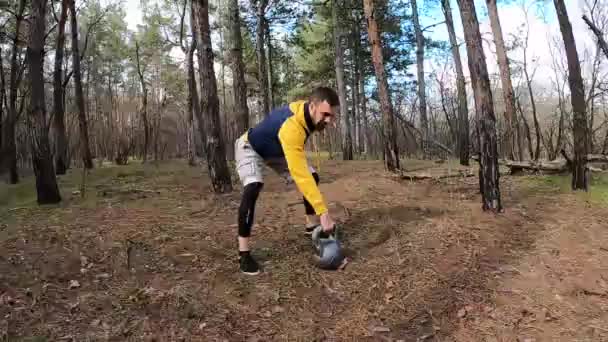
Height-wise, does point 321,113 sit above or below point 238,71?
below

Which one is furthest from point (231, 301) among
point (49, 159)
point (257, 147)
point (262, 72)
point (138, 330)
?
point (262, 72)

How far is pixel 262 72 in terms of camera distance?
1257 cm

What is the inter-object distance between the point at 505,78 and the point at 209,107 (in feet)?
22.8

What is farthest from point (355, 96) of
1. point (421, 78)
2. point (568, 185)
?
point (568, 185)

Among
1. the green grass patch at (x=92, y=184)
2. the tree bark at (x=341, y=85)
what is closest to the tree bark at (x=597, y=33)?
the green grass patch at (x=92, y=184)

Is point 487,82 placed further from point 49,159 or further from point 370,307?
point 49,159

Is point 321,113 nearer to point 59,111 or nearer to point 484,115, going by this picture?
point 484,115

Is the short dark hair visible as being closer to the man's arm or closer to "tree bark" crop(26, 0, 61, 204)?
the man's arm

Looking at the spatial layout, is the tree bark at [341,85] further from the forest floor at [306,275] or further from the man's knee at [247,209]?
the man's knee at [247,209]

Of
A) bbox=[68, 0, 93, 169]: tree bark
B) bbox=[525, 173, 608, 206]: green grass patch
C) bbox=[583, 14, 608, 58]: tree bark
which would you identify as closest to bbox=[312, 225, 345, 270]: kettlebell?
bbox=[525, 173, 608, 206]: green grass patch

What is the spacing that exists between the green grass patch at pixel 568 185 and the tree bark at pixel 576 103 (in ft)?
0.46

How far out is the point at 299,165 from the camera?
319 centimetres

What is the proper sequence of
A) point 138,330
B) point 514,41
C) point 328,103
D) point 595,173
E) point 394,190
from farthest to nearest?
point 514,41, point 595,173, point 394,190, point 328,103, point 138,330

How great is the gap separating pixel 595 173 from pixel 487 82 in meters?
3.65
